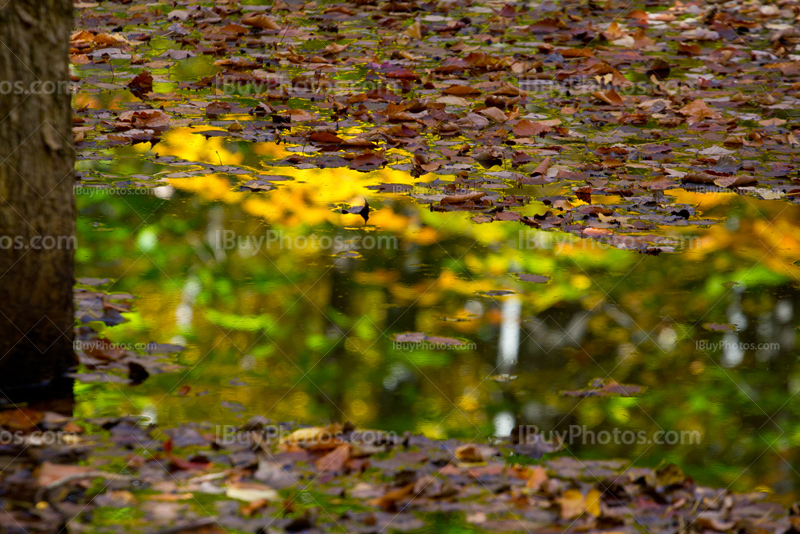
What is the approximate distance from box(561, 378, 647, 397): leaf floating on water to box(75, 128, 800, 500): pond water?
0.11 ft

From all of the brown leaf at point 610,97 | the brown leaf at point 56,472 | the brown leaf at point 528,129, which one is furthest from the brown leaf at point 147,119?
the brown leaf at point 56,472

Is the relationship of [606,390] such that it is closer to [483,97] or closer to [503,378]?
[503,378]

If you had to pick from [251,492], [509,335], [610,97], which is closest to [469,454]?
[251,492]

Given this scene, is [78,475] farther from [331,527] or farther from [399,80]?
[399,80]

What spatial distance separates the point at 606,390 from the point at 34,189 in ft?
7.26

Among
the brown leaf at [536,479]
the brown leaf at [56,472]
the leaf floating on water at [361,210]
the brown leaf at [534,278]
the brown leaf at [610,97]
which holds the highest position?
the brown leaf at [610,97]

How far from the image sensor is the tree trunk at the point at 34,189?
2965mm

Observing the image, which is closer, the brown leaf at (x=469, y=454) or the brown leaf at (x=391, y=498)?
the brown leaf at (x=391, y=498)

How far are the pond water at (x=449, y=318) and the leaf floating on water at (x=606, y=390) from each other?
0.03 meters

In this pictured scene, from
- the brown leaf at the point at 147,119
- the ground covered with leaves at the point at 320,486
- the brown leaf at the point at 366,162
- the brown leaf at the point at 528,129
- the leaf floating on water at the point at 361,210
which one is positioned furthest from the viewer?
the brown leaf at the point at 528,129

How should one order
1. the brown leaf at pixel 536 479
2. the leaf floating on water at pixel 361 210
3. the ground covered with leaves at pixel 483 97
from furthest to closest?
the ground covered with leaves at pixel 483 97, the leaf floating on water at pixel 361 210, the brown leaf at pixel 536 479

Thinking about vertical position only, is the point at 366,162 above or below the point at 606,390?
above

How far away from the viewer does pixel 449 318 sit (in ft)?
13.0

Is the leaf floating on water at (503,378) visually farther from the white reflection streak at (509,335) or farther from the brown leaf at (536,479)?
the brown leaf at (536,479)
